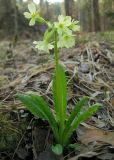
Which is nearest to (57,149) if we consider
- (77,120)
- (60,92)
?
(77,120)

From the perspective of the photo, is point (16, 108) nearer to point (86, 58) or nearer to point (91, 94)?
point (91, 94)

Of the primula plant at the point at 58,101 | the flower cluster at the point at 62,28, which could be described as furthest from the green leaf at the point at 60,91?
the flower cluster at the point at 62,28

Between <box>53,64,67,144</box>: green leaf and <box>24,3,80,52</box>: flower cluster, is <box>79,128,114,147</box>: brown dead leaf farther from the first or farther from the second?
<box>24,3,80,52</box>: flower cluster

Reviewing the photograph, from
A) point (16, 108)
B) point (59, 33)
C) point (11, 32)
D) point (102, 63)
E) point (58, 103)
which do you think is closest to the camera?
point (59, 33)

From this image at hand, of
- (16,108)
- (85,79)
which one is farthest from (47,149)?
(85,79)

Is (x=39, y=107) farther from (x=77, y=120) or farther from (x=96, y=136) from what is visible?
(x=96, y=136)

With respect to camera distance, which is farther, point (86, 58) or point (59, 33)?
point (86, 58)

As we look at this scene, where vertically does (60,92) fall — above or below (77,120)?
above

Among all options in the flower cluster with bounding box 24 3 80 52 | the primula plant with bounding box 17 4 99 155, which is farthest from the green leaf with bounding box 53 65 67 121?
the flower cluster with bounding box 24 3 80 52
